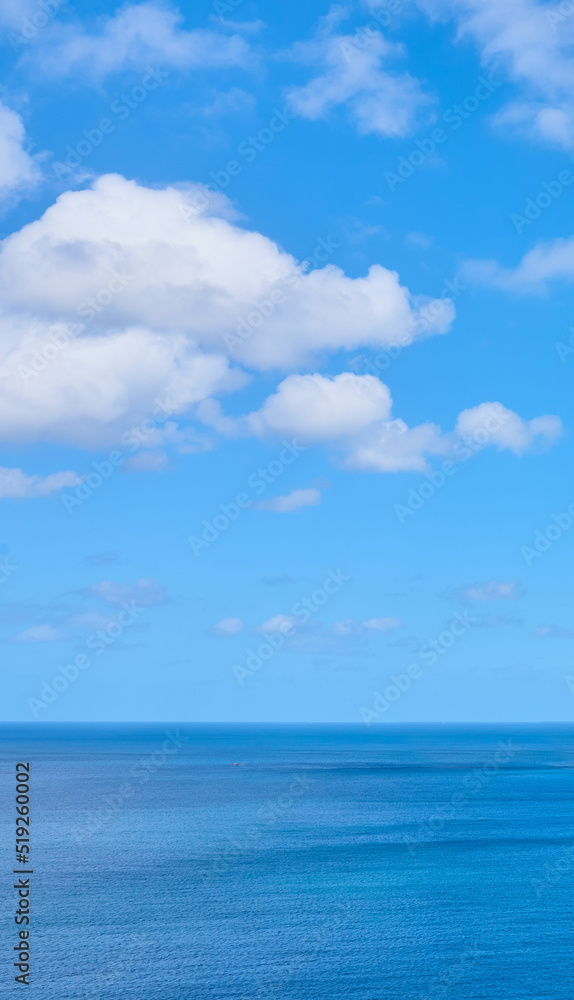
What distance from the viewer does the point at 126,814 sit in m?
118

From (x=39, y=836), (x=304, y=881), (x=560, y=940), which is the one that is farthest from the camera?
(x=39, y=836)

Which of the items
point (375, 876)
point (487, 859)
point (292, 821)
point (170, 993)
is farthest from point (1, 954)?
point (292, 821)

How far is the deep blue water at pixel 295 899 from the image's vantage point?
183 feet

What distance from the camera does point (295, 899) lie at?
7362 cm

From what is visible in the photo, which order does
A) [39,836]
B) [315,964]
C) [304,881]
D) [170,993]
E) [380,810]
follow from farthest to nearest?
[380,810] → [39,836] → [304,881] → [315,964] → [170,993]

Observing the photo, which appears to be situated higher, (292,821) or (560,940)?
(292,821)

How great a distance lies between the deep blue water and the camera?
2197 inches

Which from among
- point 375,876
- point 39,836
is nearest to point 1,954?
point 375,876

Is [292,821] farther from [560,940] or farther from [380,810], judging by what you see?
[560,940]

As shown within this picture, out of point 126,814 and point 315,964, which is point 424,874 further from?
point 126,814

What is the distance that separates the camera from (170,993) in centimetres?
5300

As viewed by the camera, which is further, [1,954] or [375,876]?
[375,876]

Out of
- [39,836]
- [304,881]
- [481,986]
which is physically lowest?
[481,986]

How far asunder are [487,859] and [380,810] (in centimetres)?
3556
